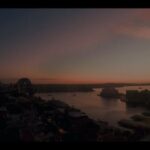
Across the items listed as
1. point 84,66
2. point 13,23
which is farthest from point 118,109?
point 13,23

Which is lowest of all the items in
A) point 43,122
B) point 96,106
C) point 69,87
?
point 43,122

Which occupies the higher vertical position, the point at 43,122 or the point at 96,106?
the point at 96,106

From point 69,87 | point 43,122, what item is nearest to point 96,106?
point 69,87

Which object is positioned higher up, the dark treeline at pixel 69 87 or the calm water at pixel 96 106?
the dark treeline at pixel 69 87

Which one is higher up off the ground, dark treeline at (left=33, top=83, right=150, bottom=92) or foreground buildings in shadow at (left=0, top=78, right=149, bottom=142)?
dark treeline at (left=33, top=83, right=150, bottom=92)

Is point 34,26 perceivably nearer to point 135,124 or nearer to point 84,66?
point 84,66

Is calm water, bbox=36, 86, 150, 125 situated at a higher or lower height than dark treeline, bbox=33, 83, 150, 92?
lower

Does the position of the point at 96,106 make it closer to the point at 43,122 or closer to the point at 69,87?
the point at 69,87

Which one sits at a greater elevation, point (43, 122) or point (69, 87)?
point (69, 87)
